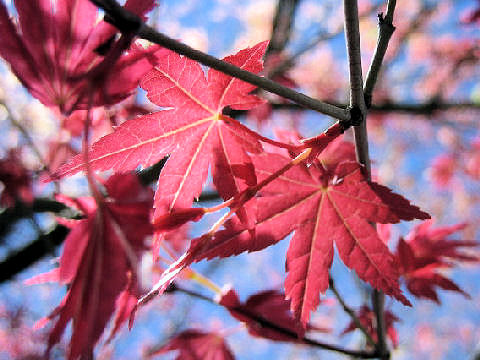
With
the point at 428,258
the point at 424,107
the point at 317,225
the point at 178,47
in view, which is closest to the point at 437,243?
the point at 428,258

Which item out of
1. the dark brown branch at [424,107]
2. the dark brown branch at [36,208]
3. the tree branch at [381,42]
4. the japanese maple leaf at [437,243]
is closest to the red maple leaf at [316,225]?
the tree branch at [381,42]

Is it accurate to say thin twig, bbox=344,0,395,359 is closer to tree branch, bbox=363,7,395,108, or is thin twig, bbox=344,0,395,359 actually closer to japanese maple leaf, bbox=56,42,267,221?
tree branch, bbox=363,7,395,108

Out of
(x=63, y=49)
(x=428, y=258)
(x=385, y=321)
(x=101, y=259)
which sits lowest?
(x=385, y=321)

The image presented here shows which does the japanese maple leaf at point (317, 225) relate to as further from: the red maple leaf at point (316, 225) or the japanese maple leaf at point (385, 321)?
the japanese maple leaf at point (385, 321)

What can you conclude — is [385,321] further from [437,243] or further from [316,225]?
[316,225]

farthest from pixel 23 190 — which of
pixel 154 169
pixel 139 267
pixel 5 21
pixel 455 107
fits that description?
pixel 455 107

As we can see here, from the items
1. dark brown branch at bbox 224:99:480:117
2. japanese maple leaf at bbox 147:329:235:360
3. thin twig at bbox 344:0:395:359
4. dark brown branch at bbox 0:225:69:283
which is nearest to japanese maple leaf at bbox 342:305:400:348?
japanese maple leaf at bbox 147:329:235:360
